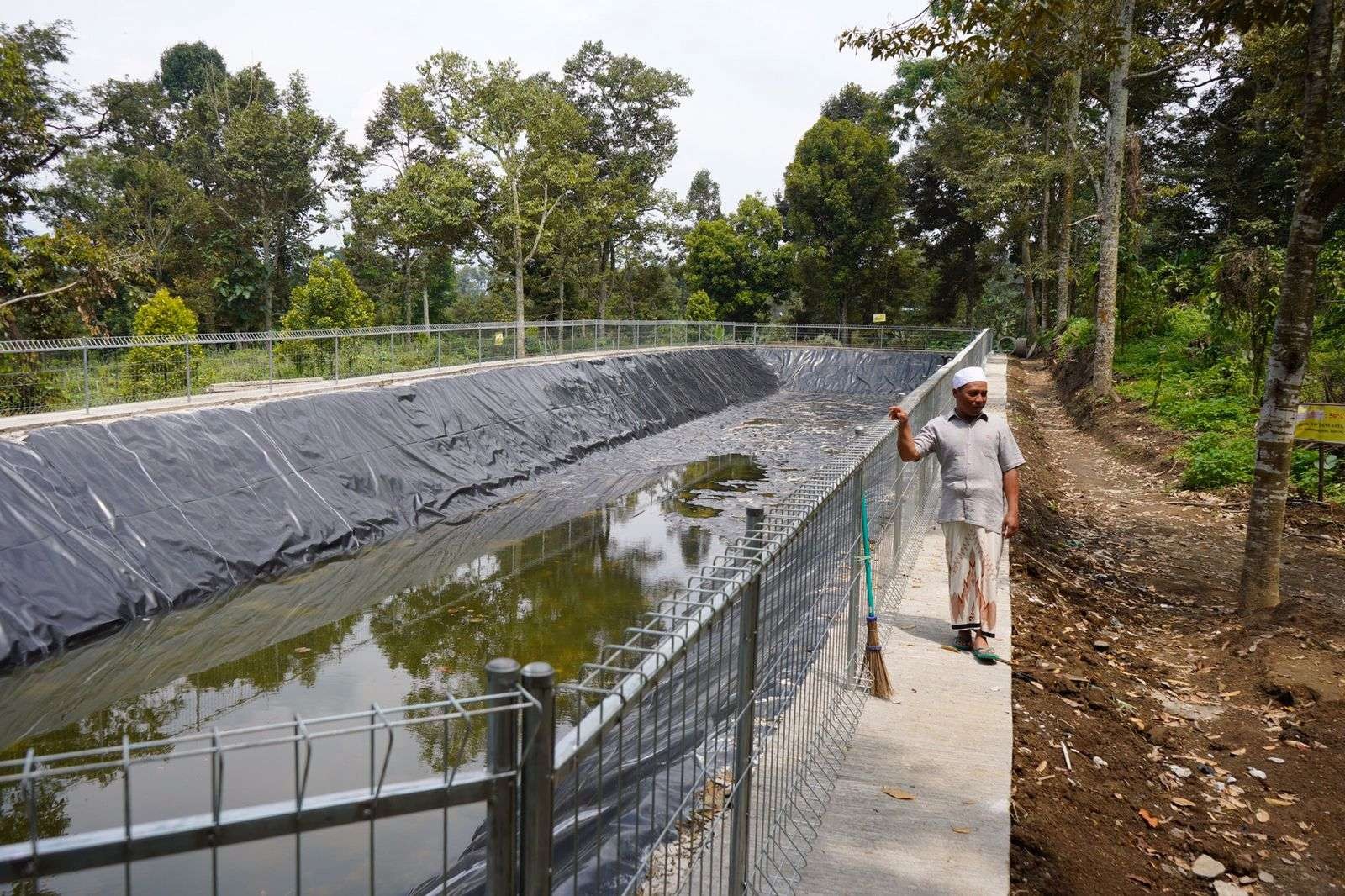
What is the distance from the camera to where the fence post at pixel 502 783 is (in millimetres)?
1624

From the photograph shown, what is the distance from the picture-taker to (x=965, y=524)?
18.1 feet

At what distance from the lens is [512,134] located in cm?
3084

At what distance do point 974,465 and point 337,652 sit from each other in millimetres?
6840

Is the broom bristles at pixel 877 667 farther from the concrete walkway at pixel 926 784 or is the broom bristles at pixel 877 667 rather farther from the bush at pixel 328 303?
the bush at pixel 328 303

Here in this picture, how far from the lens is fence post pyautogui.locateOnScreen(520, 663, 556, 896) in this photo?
165 cm

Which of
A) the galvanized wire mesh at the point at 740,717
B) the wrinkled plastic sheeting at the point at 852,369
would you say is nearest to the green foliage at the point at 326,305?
the wrinkled plastic sheeting at the point at 852,369

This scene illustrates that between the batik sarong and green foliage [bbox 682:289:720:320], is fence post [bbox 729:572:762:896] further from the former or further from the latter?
green foliage [bbox 682:289:720:320]

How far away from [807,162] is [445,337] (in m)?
25.7

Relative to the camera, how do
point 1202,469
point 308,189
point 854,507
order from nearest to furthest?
point 854,507
point 1202,469
point 308,189

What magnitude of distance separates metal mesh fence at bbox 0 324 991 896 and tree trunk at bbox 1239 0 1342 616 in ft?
8.42

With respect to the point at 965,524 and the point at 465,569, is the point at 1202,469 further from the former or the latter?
the point at 465,569

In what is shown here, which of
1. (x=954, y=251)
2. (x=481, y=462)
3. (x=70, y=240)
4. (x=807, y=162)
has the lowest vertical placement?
(x=481, y=462)

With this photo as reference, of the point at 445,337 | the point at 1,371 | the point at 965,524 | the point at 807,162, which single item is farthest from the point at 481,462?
the point at 807,162

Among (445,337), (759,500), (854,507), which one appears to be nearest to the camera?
(854,507)
